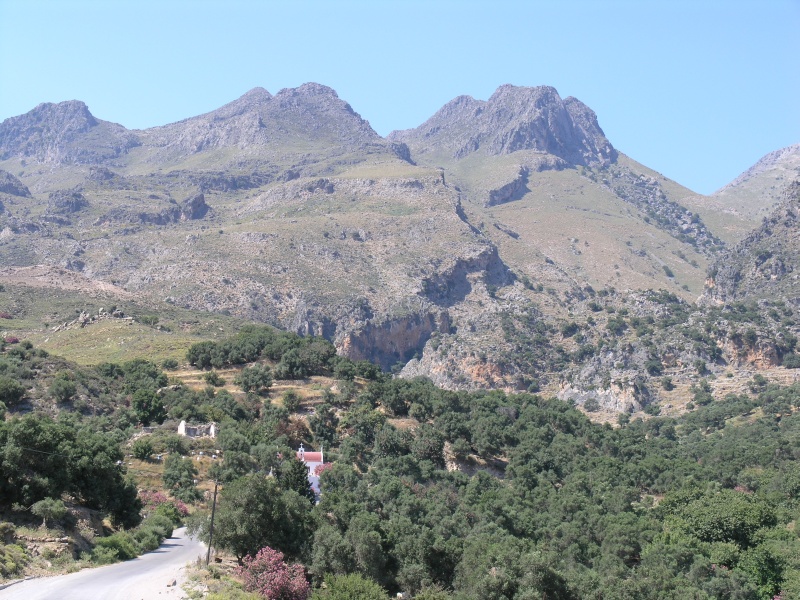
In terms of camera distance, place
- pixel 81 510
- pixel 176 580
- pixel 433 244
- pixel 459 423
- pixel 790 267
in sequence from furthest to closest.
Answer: pixel 433 244, pixel 790 267, pixel 459 423, pixel 81 510, pixel 176 580

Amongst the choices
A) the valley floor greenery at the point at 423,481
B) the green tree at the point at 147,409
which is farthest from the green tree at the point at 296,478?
the green tree at the point at 147,409

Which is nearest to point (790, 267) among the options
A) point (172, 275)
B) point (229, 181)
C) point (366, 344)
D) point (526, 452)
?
point (366, 344)

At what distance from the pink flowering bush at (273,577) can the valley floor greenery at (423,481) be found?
0.08m

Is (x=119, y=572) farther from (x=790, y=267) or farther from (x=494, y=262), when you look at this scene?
(x=494, y=262)

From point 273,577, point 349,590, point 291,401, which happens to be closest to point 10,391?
point 291,401

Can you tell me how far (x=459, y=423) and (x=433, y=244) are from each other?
273 ft

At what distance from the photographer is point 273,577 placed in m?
33.4

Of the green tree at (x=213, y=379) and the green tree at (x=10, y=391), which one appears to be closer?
the green tree at (x=10, y=391)

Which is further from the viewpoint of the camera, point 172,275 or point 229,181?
point 229,181

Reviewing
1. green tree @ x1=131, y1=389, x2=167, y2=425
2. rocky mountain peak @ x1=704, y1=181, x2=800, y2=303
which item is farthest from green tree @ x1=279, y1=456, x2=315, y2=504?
rocky mountain peak @ x1=704, y1=181, x2=800, y2=303

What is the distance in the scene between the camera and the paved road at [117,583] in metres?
26.8

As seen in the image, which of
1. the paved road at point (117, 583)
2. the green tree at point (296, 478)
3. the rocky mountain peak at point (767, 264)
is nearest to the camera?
the paved road at point (117, 583)

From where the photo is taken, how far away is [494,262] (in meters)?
151

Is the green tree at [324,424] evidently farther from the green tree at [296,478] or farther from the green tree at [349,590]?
the green tree at [349,590]
